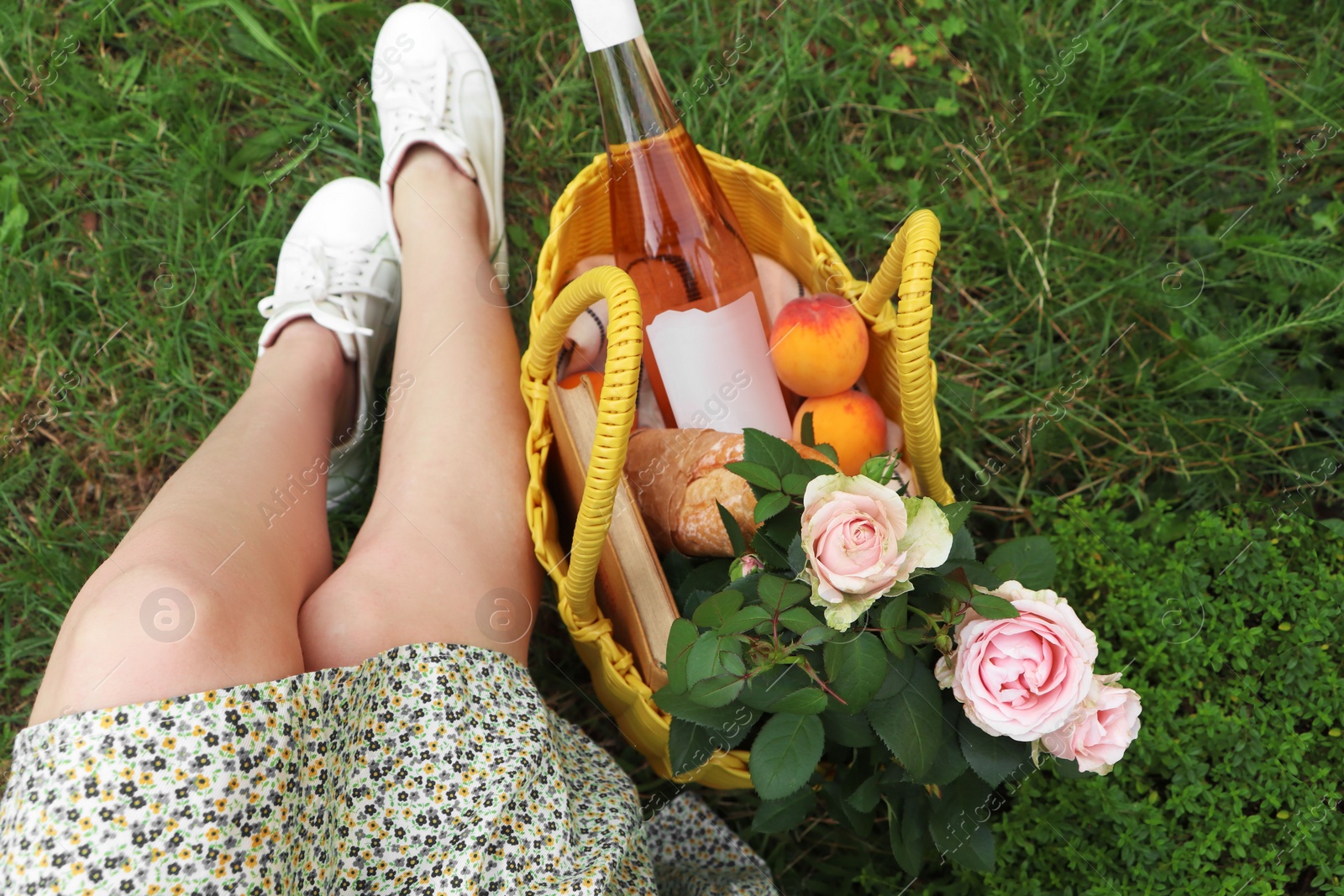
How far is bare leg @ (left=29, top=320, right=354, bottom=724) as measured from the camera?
0.68 meters

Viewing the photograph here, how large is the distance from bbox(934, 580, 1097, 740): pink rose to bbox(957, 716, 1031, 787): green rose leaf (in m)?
0.07

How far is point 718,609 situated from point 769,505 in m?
0.09

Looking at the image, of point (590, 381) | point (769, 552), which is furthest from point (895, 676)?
point (590, 381)

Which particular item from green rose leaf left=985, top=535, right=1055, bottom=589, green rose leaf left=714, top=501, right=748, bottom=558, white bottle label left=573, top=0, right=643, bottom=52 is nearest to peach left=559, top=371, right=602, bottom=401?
green rose leaf left=714, top=501, right=748, bottom=558

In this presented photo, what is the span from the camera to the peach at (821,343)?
908 mm

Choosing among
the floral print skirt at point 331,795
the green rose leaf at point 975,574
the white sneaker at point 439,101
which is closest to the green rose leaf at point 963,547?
the green rose leaf at point 975,574

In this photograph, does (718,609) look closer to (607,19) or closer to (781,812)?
(781,812)

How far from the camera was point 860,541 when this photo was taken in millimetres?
556

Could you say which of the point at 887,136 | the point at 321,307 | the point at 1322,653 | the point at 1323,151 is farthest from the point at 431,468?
the point at 1323,151

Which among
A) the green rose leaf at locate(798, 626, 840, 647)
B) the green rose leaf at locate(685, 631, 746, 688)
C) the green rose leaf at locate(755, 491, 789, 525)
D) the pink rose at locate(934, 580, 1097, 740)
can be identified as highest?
the green rose leaf at locate(755, 491, 789, 525)

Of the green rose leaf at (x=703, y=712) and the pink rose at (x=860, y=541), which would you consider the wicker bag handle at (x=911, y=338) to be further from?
the green rose leaf at (x=703, y=712)

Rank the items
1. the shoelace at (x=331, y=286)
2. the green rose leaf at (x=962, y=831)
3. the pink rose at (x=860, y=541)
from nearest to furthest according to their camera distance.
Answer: the pink rose at (x=860, y=541) < the green rose leaf at (x=962, y=831) < the shoelace at (x=331, y=286)

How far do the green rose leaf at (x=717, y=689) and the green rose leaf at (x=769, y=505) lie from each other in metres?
0.13

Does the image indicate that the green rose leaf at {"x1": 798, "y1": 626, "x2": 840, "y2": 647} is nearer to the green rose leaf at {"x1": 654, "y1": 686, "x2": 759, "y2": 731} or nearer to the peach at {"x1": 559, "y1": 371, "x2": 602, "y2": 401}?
the green rose leaf at {"x1": 654, "y1": 686, "x2": 759, "y2": 731}
